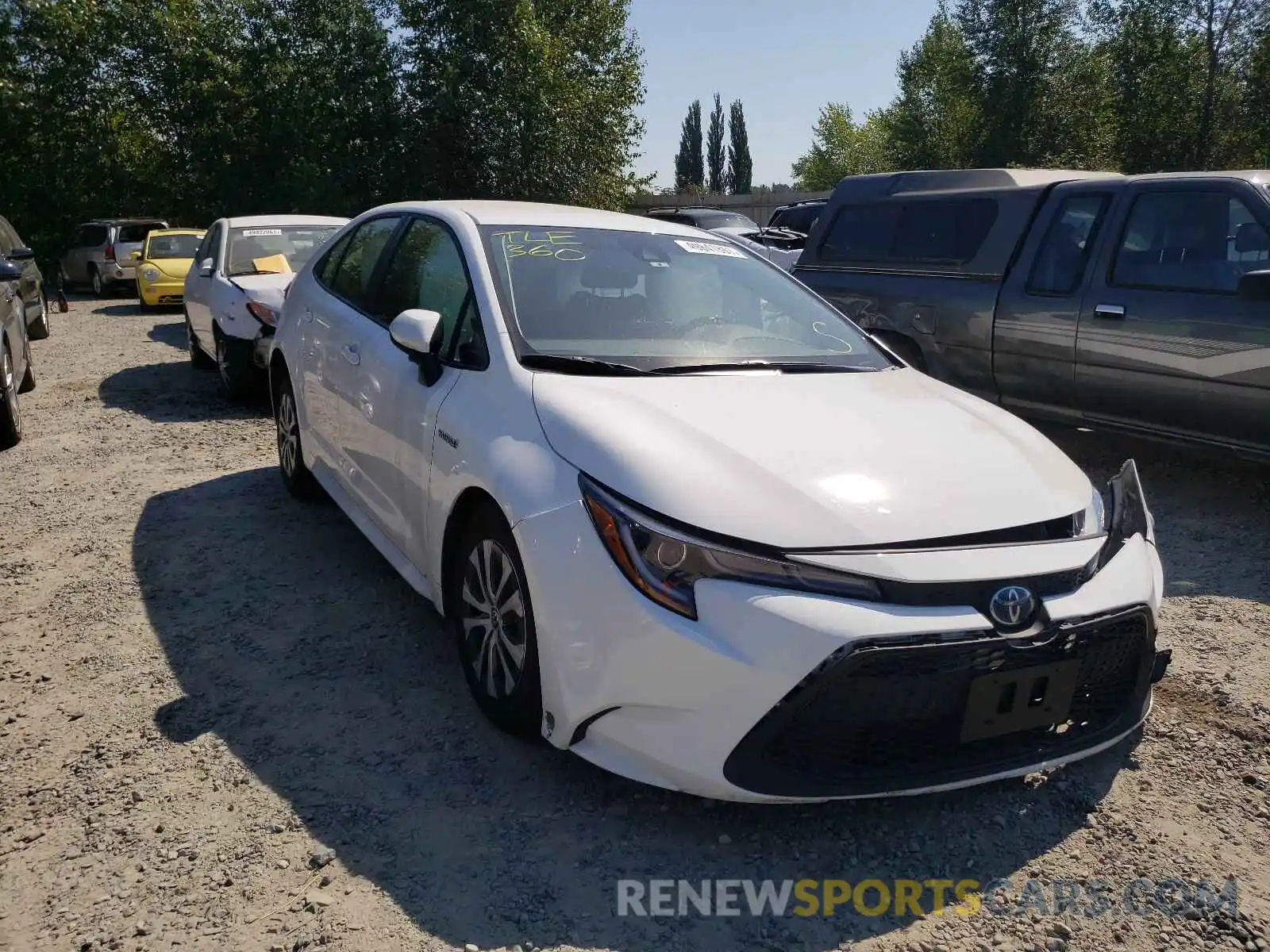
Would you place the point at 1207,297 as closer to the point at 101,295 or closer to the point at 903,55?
the point at 101,295

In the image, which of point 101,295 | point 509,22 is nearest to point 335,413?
point 101,295

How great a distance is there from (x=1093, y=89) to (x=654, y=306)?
3081 centimetres

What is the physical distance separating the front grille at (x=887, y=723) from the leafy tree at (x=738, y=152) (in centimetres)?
8791

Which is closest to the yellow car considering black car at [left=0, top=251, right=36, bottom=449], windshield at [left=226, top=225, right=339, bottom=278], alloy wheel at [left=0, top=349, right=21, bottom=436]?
black car at [left=0, top=251, right=36, bottom=449]

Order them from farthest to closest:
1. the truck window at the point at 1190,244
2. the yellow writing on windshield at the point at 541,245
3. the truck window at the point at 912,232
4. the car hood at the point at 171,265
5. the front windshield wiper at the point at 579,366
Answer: the car hood at the point at 171,265 < the truck window at the point at 912,232 < the truck window at the point at 1190,244 < the yellow writing on windshield at the point at 541,245 < the front windshield wiper at the point at 579,366

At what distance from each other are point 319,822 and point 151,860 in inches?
15.9

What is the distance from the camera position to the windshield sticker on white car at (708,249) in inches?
161

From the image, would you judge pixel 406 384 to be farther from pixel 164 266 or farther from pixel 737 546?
pixel 164 266

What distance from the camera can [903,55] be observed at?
37.2 m

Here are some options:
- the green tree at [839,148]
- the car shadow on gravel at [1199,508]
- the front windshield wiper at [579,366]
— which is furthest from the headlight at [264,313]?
the green tree at [839,148]

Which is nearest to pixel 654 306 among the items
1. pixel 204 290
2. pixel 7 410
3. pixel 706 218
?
pixel 7 410

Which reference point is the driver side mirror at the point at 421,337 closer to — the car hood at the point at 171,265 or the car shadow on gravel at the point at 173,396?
the car shadow on gravel at the point at 173,396

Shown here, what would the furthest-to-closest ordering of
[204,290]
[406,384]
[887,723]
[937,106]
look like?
[937,106] < [204,290] < [406,384] < [887,723]

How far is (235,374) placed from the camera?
8.03 metres
